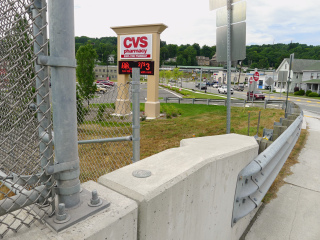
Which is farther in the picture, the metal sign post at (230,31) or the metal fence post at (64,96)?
the metal sign post at (230,31)

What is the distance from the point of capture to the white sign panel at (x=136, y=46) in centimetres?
1727

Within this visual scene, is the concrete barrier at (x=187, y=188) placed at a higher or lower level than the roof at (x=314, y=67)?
lower

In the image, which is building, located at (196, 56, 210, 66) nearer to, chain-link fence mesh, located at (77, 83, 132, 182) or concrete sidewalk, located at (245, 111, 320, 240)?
chain-link fence mesh, located at (77, 83, 132, 182)

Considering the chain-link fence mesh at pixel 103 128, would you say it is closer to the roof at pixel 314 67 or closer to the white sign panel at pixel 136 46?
the white sign panel at pixel 136 46

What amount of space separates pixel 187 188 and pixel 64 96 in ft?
3.71

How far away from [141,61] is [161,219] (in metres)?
17.0

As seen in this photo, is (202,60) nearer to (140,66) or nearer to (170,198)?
(140,66)

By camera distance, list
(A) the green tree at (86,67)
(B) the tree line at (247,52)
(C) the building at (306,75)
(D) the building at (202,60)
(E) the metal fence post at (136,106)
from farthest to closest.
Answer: (D) the building at (202,60), (B) the tree line at (247,52), (C) the building at (306,75), (A) the green tree at (86,67), (E) the metal fence post at (136,106)

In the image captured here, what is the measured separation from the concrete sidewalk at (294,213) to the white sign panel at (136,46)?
14.4 metres

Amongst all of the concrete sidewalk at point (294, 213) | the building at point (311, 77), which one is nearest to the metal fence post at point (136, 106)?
the concrete sidewalk at point (294, 213)

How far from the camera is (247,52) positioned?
145 meters

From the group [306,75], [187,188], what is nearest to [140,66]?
[187,188]

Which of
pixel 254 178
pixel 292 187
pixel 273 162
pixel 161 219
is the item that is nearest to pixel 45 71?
pixel 161 219

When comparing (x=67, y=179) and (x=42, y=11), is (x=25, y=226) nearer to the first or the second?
(x=67, y=179)
